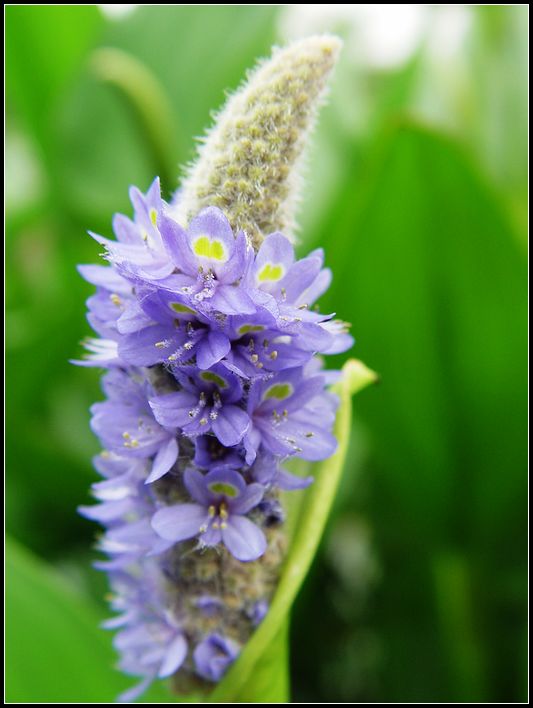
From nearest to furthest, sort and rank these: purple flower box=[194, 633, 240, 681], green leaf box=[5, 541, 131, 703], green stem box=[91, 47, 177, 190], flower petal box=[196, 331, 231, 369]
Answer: flower petal box=[196, 331, 231, 369], purple flower box=[194, 633, 240, 681], green leaf box=[5, 541, 131, 703], green stem box=[91, 47, 177, 190]

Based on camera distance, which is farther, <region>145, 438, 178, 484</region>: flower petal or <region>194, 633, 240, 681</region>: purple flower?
<region>194, 633, 240, 681</region>: purple flower

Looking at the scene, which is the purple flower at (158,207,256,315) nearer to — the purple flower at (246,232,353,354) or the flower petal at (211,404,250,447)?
the purple flower at (246,232,353,354)

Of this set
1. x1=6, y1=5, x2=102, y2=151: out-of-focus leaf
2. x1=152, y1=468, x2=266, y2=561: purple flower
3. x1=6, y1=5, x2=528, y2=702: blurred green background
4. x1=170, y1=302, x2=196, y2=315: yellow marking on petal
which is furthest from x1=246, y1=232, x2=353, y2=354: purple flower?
x1=6, y1=5, x2=102, y2=151: out-of-focus leaf

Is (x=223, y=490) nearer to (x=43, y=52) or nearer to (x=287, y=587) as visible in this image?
(x=287, y=587)

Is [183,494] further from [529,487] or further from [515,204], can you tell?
[515,204]

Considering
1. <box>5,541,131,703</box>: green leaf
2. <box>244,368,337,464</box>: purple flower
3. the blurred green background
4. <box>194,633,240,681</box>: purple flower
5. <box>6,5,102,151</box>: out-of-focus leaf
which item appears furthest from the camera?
<box>6,5,102,151</box>: out-of-focus leaf

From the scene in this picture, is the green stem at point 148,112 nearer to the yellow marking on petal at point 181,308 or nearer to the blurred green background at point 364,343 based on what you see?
the blurred green background at point 364,343

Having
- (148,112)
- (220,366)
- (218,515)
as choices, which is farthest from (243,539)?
(148,112)
